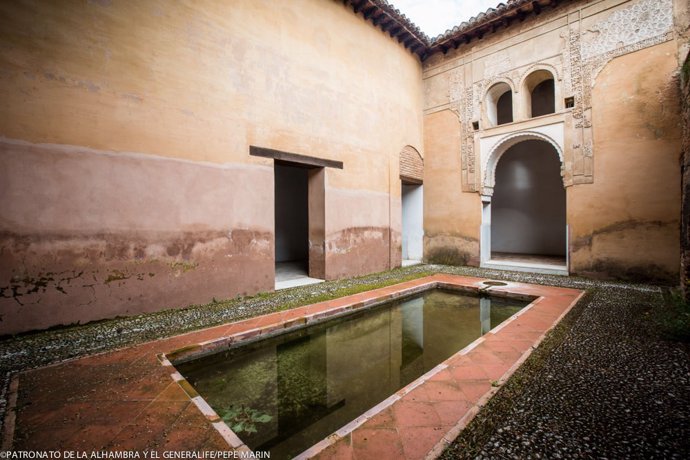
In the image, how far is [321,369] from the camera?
10.9 ft

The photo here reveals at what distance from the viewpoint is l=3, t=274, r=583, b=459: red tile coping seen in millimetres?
1938

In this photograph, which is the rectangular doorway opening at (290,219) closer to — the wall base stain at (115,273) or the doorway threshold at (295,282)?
the doorway threshold at (295,282)

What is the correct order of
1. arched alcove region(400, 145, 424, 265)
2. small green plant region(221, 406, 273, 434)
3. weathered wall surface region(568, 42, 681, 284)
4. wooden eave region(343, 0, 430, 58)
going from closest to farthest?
1. small green plant region(221, 406, 273, 434)
2. weathered wall surface region(568, 42, 681, 284)
3. wooden eave region(343, 0, 430, 58)
4. arched alcove region(400, 145, 424, 265)

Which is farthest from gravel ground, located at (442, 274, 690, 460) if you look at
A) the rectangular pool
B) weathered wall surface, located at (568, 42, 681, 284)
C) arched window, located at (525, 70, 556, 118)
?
arched window, located at (525, 70, 556, 118)

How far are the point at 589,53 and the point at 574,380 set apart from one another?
8.55 metres

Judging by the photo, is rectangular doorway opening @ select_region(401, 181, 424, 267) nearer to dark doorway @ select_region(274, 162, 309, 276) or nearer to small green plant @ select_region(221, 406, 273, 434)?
dark doorway @ select_region(274, 162, 309, 276)

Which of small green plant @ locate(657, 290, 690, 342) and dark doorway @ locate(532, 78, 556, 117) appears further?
dark doorway @ locate(532, 78, 556, 117)

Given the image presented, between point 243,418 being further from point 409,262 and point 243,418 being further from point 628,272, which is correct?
point 628,272

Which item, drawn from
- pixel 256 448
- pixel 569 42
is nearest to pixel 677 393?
pixel 256 448

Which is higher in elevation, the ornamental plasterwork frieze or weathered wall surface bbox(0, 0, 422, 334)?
the ornamental plasterwork frieze

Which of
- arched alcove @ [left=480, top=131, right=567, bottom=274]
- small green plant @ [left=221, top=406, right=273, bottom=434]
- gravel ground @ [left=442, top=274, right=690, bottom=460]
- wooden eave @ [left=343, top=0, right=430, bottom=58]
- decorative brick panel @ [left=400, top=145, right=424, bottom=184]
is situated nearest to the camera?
gravel ground @ [left=442, top=274, right=690, bottom=460]

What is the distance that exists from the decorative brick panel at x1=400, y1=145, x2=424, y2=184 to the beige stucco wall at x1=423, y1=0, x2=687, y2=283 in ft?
4.84

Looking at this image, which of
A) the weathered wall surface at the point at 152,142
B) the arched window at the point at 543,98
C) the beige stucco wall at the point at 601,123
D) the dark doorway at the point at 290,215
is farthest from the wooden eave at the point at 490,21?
the dark doorway at the point at 290,215

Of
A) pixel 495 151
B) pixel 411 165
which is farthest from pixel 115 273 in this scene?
pixel 495 151
